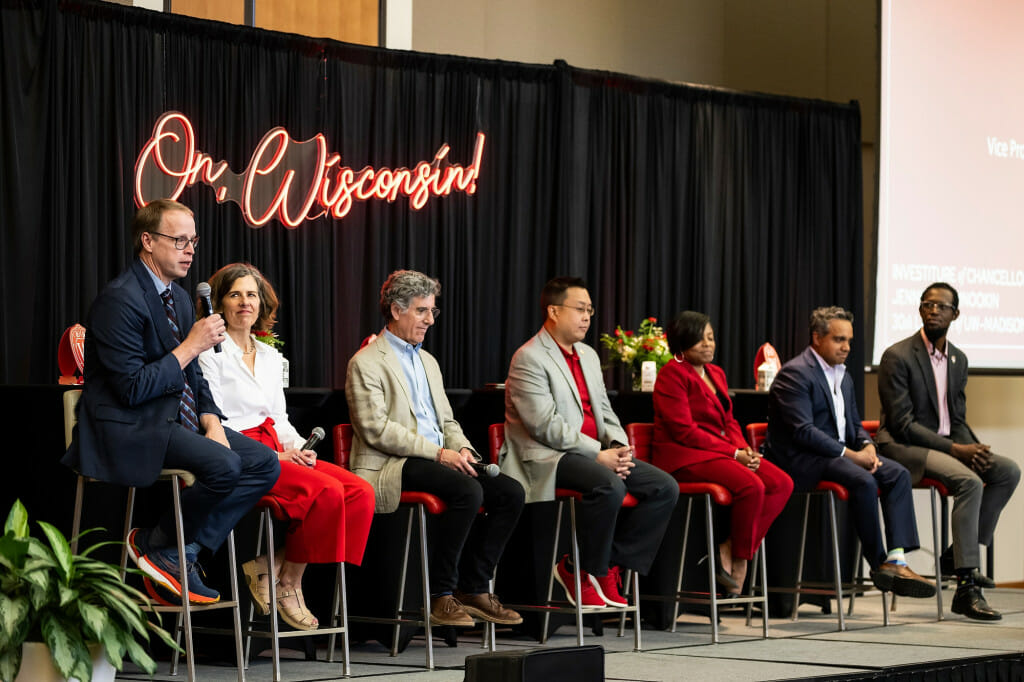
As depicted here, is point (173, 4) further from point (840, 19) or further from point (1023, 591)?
point (1023, 591)

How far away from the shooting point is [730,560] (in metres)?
6.11

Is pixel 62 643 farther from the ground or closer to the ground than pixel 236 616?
farther from the ground

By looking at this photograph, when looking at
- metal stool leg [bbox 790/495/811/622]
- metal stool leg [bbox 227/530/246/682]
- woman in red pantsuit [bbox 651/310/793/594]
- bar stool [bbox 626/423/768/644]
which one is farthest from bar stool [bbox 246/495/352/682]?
metal stool leg [bbox 790/495/811/622]

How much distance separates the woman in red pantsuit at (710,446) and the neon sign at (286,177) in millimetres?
2105

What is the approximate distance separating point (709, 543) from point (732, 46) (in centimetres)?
501

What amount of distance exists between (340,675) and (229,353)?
111 cm

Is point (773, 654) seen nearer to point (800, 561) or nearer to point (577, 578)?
Result: point (577, 578)

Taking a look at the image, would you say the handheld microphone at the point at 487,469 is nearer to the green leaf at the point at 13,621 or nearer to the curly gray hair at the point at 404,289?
the curly gray hair at the point at 404,289

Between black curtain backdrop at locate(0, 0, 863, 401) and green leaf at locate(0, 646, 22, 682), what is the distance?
11.4 ft

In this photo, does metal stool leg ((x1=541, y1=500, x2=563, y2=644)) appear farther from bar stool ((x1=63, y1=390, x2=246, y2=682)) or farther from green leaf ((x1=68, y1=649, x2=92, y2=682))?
green leaf ((x1=68, y1=649, x2=92, y2=682))

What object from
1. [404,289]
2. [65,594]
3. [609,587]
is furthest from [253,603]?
[65,594]

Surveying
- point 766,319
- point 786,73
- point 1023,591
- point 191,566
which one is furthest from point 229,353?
point 786,73

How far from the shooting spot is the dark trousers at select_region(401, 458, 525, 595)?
16.3 ft

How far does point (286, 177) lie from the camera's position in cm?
730
